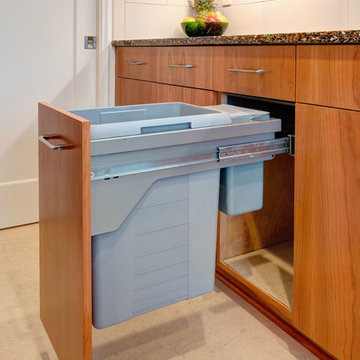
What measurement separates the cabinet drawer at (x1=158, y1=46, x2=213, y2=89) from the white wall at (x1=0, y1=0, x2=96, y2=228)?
0.64m

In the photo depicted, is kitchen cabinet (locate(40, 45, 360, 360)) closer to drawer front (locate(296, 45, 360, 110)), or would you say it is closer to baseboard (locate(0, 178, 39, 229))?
drawer front (locate(296, 45, 360, 110))

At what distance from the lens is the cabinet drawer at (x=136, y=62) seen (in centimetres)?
202

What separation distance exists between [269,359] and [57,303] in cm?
67

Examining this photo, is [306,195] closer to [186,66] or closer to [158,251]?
[158,251]

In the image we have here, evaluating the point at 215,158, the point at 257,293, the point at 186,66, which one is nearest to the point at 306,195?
the point at 215,158

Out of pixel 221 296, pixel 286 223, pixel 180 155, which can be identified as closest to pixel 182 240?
pixel 180 155

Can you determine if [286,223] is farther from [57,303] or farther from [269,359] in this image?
[57,303]

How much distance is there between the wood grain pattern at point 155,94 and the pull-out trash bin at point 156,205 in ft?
1.66

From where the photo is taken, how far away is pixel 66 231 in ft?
3.24

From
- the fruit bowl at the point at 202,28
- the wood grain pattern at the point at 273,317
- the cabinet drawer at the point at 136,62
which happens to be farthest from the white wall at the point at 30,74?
the wood grain pattern at the point at 273,317

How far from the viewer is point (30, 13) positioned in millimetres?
2143

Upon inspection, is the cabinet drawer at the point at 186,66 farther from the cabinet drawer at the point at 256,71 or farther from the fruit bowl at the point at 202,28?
the fruit bowl at the point at 202,28

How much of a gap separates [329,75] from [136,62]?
1260 mm

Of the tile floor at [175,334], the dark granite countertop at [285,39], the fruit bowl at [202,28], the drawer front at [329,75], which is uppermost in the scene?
the fruit bowl at [202,28]
